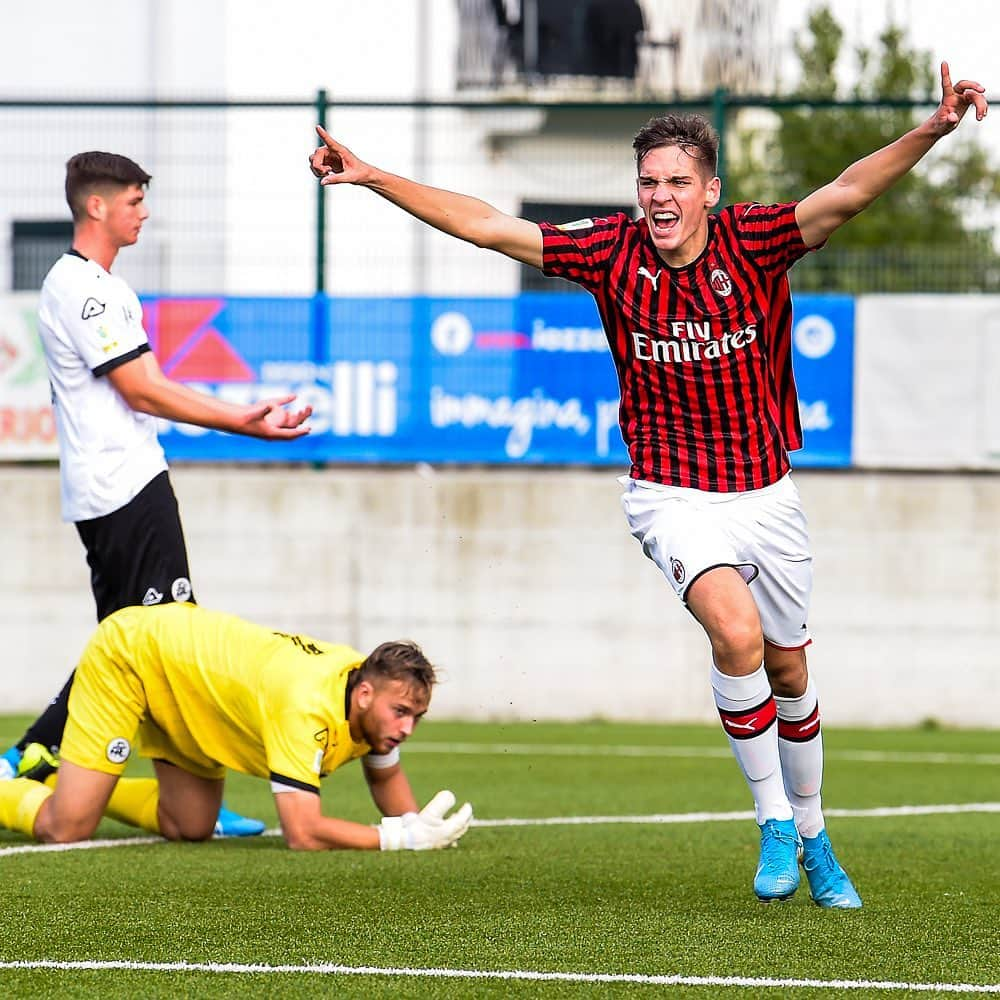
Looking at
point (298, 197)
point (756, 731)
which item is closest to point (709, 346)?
point (756, 731)

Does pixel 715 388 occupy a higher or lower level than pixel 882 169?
lower

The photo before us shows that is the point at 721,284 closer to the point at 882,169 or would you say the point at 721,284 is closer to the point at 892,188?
the point at 882,169

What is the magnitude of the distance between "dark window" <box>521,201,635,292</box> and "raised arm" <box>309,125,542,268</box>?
686cm

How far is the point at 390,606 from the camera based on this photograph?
13062mm

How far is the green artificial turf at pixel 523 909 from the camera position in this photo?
4250mm

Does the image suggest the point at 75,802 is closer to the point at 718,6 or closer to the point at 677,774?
the point at 677,774

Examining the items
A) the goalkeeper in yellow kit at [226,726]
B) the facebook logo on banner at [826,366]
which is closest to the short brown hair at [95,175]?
the goalkeeper in yellow kit at [226,726]

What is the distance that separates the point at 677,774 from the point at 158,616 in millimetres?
3817

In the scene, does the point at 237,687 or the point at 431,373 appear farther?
the point at 431,373

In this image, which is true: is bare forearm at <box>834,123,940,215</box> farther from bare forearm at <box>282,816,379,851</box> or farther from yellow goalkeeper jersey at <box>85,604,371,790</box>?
bare forearm at <box>282,816,379,851</box>

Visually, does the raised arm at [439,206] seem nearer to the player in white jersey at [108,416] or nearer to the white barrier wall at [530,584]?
the player in white jersey at [108,416]

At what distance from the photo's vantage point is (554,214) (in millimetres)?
13992

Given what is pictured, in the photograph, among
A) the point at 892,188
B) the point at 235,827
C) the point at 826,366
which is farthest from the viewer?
the point at 892,188

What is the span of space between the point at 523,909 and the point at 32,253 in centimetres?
908
